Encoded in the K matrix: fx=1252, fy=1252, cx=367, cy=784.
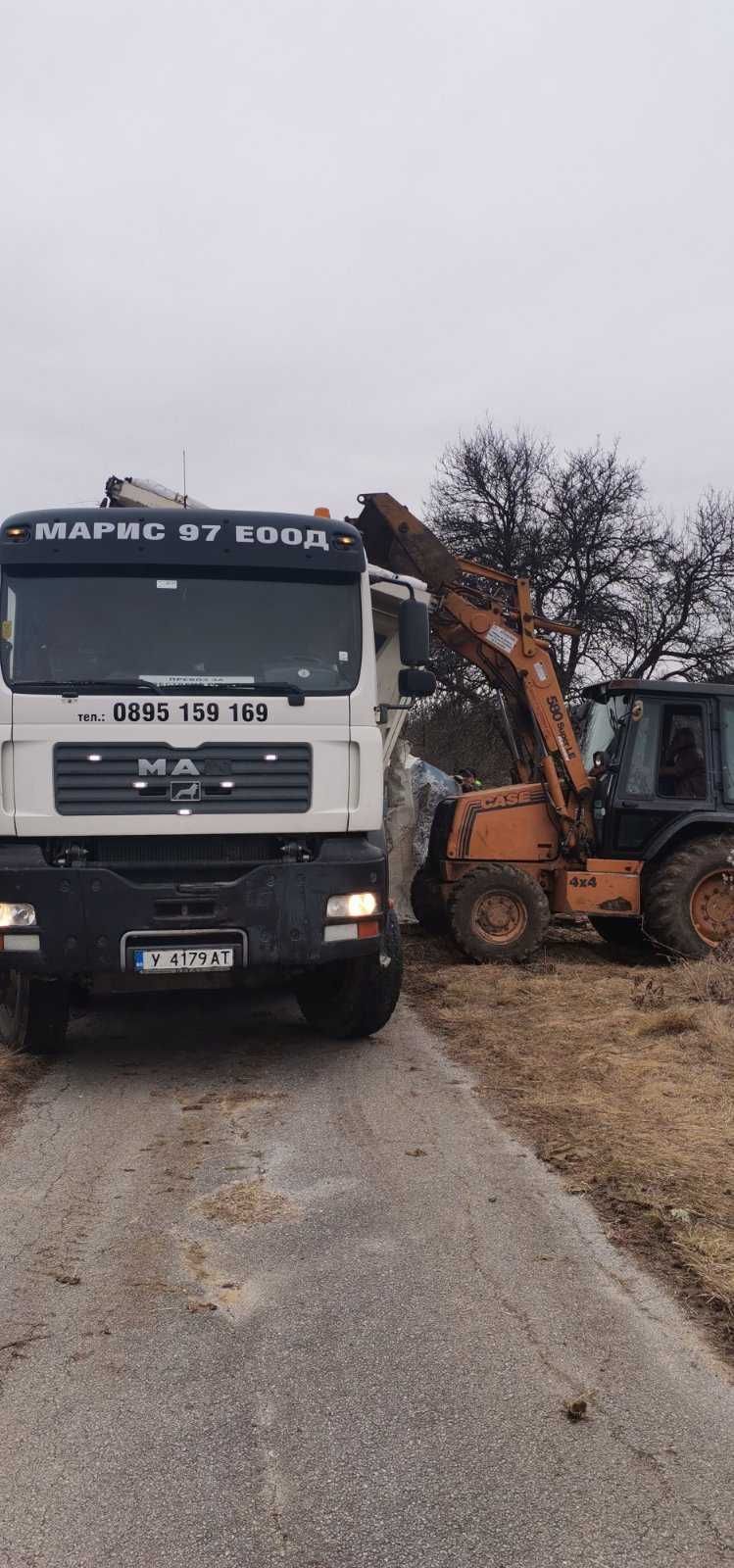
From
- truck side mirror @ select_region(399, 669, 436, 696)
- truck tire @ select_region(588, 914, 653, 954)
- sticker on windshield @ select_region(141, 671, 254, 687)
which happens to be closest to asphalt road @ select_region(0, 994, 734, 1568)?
sticker on windshield @ select_region(141, 671, 254, 687)

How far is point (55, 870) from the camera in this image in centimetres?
662

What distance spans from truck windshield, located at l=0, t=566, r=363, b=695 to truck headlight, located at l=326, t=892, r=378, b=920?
45.9 inches

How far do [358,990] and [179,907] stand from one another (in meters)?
1.44

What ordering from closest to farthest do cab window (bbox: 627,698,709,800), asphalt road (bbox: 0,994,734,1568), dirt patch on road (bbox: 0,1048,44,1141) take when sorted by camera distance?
asphalt road (bbox: 0,994,734,1568)
dirt patch on road (bbox: 0,1048,44,1141)
cab window (bbox: 627,698,709,800)

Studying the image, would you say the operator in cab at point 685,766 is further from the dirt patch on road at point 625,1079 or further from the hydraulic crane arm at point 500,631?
the dirt patch on road at point 625,1079

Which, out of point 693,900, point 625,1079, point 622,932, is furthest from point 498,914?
point 625,1079

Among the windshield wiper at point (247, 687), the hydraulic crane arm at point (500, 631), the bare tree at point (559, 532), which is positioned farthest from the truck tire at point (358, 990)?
the bare tree at point (559, 532)

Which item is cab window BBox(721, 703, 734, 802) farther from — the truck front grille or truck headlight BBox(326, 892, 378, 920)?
the truck front grille

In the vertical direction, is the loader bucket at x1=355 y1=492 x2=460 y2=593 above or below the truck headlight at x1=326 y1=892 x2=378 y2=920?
above

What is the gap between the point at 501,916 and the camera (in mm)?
11117

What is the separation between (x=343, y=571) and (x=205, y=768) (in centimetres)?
145

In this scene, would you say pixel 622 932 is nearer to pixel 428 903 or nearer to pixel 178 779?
pixel 428 903

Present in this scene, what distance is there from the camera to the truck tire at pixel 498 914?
1101cm

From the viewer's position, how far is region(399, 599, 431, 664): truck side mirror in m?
7.72
